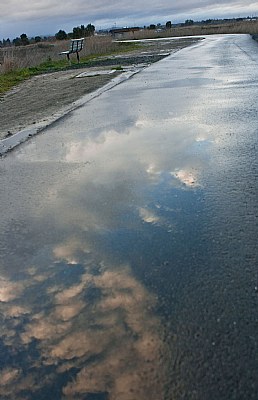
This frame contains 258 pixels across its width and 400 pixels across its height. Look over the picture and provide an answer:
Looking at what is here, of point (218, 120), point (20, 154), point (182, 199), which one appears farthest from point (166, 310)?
point (218, 120)

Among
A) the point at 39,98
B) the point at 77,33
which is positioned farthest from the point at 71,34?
the point at 39,98

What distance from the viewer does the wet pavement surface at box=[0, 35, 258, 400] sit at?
2.50 metres

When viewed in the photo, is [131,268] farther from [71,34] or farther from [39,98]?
[71,34]

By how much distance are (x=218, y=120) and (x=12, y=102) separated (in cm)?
731

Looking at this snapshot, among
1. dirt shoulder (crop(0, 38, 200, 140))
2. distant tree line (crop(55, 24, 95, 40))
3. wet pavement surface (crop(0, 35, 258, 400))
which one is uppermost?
distant tree line (crop(55, 24, 95, 40))

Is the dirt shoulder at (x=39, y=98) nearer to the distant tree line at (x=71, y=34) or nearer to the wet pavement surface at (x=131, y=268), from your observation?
the wet pavement surface at (x=131, y=268)

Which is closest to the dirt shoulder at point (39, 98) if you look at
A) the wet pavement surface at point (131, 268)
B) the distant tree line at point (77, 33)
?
the wet pavement surface at point (131, 268)

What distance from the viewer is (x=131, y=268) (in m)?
3.53

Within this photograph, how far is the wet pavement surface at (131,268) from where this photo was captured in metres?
2.50

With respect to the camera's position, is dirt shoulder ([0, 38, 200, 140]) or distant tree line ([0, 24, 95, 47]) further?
distant tree line ([0, 24, 95, 47])

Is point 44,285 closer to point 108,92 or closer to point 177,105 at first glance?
point 177,105

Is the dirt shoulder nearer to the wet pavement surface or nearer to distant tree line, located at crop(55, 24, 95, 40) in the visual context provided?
the wet pavement surface

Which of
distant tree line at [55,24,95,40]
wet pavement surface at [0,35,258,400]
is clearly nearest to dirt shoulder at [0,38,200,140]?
wet pavement surface at [0,35,258,400]

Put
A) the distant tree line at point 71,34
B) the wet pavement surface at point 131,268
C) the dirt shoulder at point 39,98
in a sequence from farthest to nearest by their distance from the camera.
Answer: the distant tree line at point 71,34 < the dirt shoulder at point 39,98 < the wet pavement surface at point 131,268
